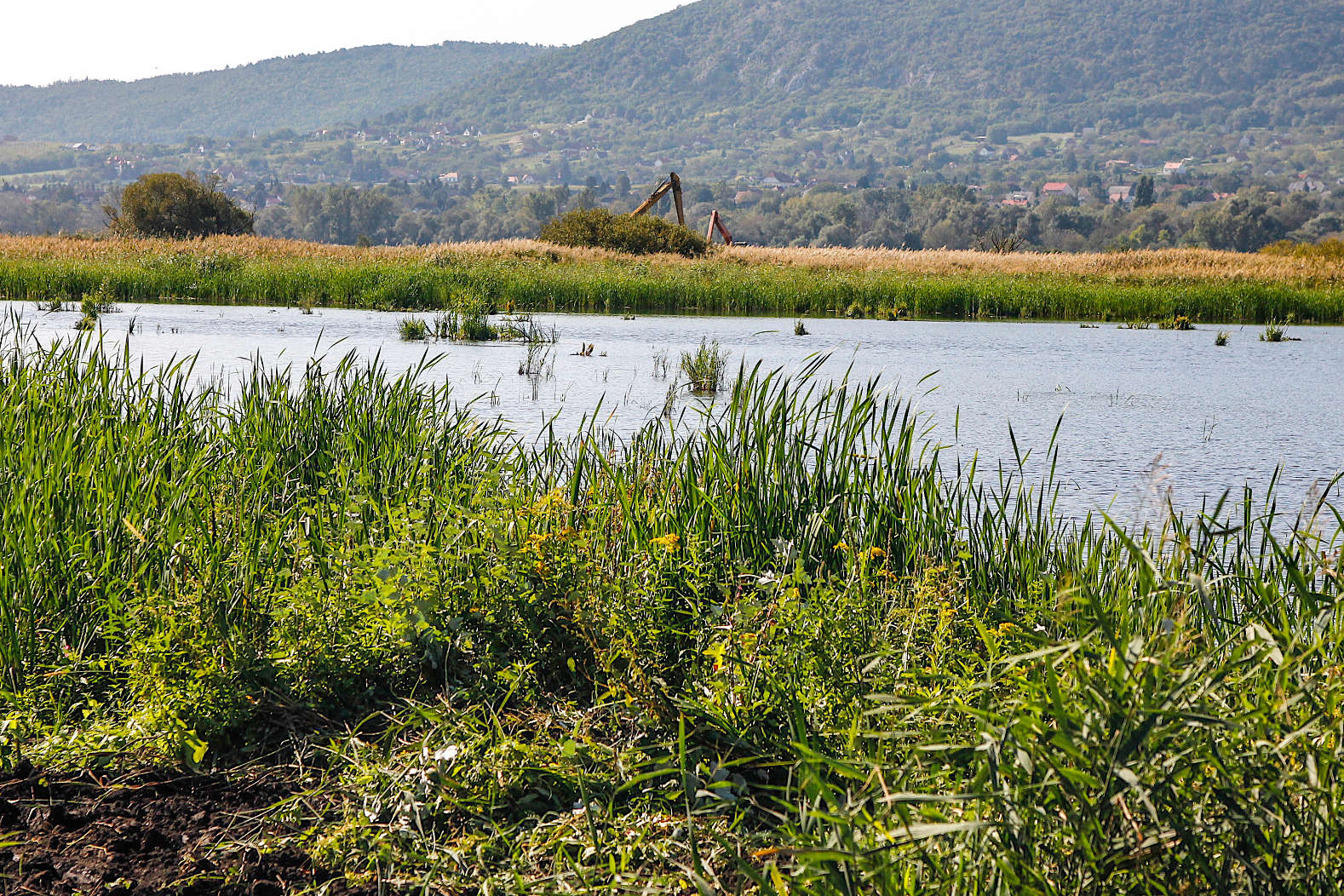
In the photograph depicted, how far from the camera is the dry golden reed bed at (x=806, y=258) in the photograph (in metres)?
23.1

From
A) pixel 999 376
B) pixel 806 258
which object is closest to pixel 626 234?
pixel 806 258

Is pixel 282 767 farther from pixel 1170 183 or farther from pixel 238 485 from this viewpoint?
pixel 1170 183

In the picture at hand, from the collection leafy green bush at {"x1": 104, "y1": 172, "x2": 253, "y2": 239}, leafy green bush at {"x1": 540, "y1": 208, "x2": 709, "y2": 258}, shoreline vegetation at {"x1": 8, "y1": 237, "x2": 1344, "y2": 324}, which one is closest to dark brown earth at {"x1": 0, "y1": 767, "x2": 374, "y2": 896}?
shoreline vegetation at {"x1": 8, "y1": 237, "x2": 1344, "y2": 324}

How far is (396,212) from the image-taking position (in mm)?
103688

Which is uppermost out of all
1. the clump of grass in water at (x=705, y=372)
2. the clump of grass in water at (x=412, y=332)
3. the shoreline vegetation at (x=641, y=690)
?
the clump of grass in water at (x=412, y=332)

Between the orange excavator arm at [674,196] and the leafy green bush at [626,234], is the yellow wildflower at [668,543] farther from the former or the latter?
the orange excavator arm at [674,196]

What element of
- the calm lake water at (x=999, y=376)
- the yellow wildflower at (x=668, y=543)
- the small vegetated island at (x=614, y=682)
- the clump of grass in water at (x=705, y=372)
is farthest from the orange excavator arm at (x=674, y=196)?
the yellow wildflower at (x=668, y=543)

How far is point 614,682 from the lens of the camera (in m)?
2.03

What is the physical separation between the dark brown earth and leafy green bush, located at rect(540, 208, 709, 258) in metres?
28.6

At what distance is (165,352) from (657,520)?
706cm

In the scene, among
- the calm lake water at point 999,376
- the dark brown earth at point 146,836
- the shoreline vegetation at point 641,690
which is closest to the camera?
the shoreline vegetation at point 641,690

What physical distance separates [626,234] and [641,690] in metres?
29.6

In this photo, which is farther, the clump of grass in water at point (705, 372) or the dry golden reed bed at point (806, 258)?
the dry golden reed bed at point (806, 258)

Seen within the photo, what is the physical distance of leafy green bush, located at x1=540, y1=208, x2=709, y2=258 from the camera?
101ft
